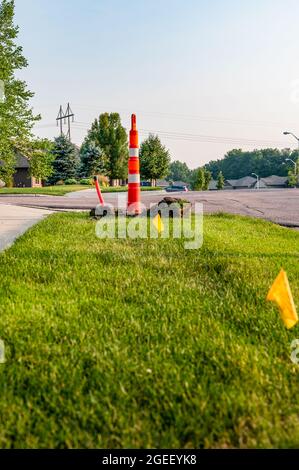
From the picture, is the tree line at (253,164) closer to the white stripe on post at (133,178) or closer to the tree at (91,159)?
the tree at (91,159)

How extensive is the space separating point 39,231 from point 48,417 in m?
4.46

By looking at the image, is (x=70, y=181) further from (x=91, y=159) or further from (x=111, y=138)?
(x=111, y=138)

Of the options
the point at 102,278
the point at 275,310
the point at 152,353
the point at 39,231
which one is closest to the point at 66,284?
the point at 102,278

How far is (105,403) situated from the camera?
1.74m

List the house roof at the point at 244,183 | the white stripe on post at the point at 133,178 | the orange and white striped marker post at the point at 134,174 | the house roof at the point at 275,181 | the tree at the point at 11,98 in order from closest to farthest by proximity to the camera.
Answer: the orange and white striped marker post at the point at 134,174 < the white stripe on post at the point at 133,178 < the tree at the point at 11,98 < the house roof at the point at 275,181 < the house roof at the point at 244,183

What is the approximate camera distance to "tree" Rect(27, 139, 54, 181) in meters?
12.3

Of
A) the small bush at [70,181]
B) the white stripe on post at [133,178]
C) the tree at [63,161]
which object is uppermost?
the tree at [63,161]

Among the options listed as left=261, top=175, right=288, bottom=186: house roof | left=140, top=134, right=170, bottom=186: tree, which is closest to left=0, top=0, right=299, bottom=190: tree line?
left=140, top=134, right=170, bottom=186: tree

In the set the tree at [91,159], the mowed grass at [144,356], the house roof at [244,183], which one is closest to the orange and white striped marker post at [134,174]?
the mowed grass at [144,356]

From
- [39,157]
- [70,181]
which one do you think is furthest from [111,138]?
[39,157]

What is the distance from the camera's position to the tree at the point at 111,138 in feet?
192

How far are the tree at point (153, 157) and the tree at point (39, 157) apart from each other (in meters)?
40.7
